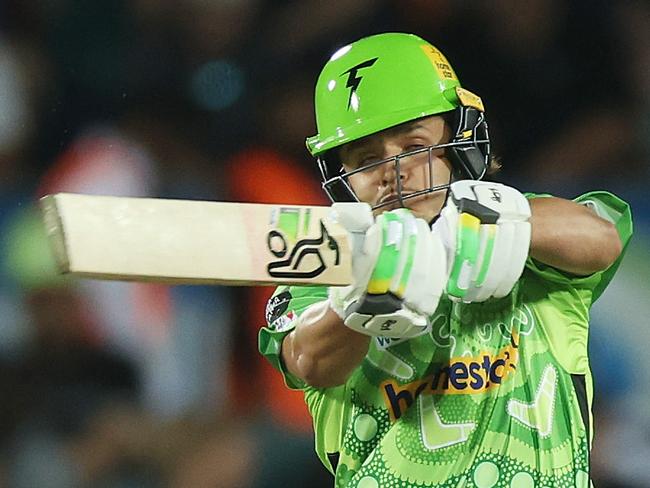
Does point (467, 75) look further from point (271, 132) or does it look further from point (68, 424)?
point (68, 424)

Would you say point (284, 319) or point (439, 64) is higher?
point (439, 64)

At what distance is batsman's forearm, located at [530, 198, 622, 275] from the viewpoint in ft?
4.52

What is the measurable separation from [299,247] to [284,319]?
0.41 m

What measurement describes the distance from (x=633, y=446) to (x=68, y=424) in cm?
108

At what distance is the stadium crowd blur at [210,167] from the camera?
240cm

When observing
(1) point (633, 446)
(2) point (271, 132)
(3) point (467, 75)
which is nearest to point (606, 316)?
(1) point (633, 446)

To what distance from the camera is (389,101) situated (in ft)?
5.09

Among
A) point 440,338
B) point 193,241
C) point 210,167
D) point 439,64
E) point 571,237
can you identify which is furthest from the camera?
point 210,167

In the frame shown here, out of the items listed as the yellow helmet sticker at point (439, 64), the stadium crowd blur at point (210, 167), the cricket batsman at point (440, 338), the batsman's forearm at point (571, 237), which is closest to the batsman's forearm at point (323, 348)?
the cricket batsman at point (440, 338)

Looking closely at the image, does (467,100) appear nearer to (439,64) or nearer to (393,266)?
(439,64)

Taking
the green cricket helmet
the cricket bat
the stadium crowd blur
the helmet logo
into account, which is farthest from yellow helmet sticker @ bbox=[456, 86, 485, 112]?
the stadium crowd blur

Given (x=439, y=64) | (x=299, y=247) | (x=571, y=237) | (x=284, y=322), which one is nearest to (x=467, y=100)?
(x=439, y=64)

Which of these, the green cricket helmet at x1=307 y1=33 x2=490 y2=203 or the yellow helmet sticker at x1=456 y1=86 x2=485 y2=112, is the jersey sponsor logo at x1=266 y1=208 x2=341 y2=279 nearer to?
the green cricket helmet at x1=307 y1=33 x2=490 y2=203

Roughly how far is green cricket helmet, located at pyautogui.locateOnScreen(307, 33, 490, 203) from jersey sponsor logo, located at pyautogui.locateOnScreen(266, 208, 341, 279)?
0.32m
